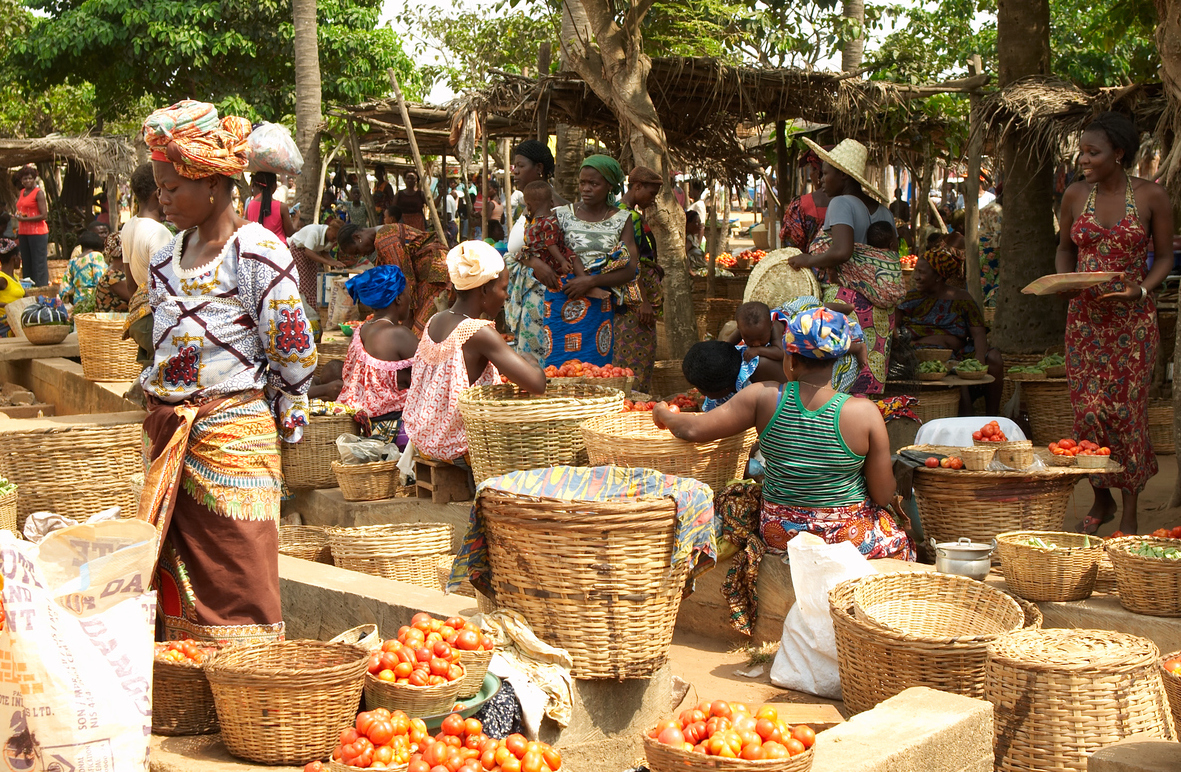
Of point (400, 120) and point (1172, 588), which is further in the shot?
point (400, 120)

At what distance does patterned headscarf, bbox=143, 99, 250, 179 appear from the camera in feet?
11.1

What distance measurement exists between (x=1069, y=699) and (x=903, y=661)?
491 mm

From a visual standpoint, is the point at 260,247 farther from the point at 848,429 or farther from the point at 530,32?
the point at 530,32

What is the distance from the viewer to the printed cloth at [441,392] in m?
5.71

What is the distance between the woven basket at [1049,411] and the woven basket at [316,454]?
4.36 metres

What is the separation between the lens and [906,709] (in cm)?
319

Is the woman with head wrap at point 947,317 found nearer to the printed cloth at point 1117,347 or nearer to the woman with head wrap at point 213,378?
the printed cloth at point 1117,347

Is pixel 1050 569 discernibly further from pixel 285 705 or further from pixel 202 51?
pixel 202 51

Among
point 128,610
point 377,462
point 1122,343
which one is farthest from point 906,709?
point 377,462

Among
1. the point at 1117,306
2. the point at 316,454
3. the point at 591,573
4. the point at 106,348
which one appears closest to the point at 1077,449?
the point at 1117,306

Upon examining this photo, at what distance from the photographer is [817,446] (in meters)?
4.38

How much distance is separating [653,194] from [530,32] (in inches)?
558

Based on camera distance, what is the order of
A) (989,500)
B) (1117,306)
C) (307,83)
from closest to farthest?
(989,500), (1117,306), (307,83)

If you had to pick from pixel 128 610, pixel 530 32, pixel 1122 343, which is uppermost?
pixel 530 32
